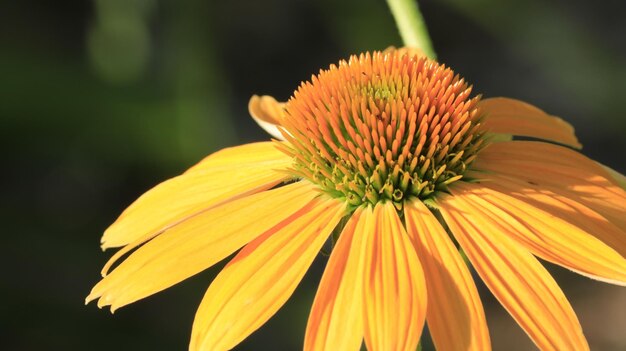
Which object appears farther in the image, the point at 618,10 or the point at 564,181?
the point at 618,10

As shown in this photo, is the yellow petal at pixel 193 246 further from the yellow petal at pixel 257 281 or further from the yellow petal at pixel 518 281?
the yellow petal at pixel 518 281

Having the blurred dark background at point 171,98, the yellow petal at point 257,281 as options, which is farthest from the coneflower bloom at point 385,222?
the blurred dark background at point 171,98

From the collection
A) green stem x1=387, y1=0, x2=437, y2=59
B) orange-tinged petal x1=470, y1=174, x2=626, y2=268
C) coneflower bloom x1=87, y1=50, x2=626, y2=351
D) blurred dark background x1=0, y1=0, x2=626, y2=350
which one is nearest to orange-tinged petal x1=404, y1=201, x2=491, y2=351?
coneflower bloom x1=87, y1=50, x2=626, y2=351

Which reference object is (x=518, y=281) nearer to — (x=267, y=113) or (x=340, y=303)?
(x=340, y=303)

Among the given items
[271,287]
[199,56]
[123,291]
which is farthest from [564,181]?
[199,56]

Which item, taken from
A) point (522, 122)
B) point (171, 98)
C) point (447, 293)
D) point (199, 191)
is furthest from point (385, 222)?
point (171, 98)

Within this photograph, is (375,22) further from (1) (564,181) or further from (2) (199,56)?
(1) (564,181)

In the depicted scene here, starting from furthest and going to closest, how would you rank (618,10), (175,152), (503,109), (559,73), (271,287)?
(618,10)
(559,73)
(175,152)
(503,109)
(271,287)

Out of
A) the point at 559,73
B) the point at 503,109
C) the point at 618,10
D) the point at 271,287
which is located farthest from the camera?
the point at 618,10
